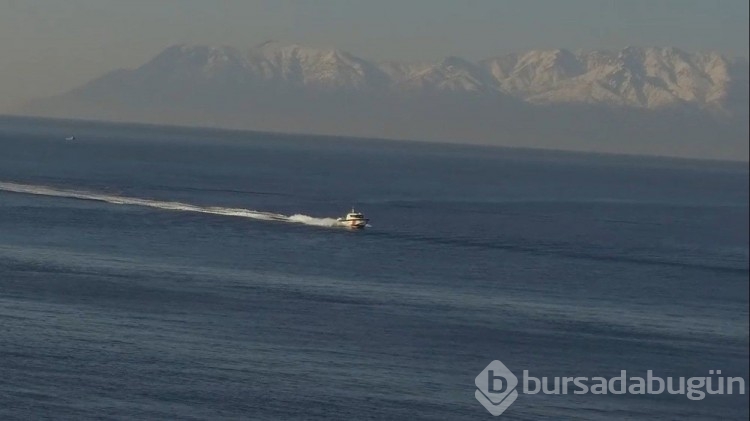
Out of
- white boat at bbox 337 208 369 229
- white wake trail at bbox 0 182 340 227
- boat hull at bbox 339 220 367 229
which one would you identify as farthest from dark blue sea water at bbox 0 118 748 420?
white boat at bbox 337 208 369 229

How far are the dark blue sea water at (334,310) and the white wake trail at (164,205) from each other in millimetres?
369

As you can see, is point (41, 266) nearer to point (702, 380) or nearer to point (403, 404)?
point (403, 404)

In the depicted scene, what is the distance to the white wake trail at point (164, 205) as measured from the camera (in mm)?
123875

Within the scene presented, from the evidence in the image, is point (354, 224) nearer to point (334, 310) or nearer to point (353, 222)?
point (353, 222)

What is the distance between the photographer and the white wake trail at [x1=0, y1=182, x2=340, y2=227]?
406ft

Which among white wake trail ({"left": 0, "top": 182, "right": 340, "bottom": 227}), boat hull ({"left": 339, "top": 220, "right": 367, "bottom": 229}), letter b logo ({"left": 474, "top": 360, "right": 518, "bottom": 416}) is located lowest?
letter b logo ({"left": 474, "top": 360, "right": 518, "bottom": 416})

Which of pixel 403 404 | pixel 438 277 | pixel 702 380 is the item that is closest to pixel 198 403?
pixel 403 404

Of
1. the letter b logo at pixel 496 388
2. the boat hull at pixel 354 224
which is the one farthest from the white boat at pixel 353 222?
the letter b logo at pixel 496 388

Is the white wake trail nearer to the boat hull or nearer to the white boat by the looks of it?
the boat hull

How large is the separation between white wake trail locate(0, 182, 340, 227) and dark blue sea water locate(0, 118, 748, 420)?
369 mm

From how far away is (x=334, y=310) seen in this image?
252ft

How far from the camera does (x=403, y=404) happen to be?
188ft

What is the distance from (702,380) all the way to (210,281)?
3758cm

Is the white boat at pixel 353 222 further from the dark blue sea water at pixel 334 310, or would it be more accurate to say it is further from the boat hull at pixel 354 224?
the dark blue sea water at pixel 334 310
